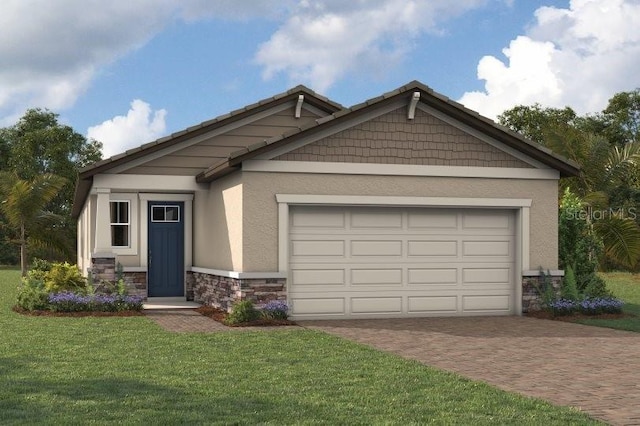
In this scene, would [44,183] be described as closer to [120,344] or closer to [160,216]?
[160,216]

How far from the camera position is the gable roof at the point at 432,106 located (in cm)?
1619

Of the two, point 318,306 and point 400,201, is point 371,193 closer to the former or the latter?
point 400,201

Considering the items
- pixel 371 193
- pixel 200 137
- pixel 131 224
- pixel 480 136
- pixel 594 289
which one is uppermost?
pixel 200 137

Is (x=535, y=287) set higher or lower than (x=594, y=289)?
Result: higher

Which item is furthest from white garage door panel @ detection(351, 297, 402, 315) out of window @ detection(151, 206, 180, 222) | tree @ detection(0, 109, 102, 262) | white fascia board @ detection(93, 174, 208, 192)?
tree @ detection(0, 109, 102, 262)

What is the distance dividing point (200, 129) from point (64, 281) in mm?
4919

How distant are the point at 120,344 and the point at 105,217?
782 centimetres

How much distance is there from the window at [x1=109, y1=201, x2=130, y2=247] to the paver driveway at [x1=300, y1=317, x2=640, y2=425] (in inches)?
276

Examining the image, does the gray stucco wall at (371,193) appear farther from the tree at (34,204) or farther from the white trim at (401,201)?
the tree at (34,204)

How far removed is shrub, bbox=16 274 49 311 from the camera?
18.0 m

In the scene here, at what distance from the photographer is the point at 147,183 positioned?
66.6ft

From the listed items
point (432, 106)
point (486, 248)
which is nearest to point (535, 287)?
point (486, 248)

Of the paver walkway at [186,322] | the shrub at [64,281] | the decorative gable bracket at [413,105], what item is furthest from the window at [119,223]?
the decorative gable bracket at [413,105]

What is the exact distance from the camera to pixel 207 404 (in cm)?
796
